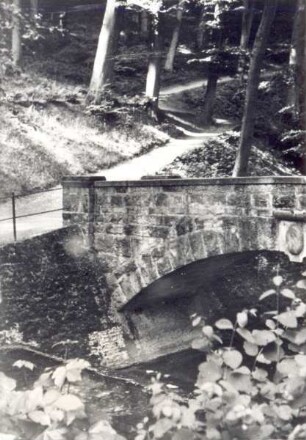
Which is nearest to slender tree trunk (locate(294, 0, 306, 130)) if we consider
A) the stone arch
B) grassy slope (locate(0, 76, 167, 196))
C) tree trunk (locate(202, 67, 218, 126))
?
tree trunk (locate(202, 67, 218, 126))

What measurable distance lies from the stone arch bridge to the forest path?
76cm

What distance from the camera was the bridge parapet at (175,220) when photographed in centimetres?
617

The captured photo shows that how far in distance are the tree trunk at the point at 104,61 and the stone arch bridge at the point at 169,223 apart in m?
9.35

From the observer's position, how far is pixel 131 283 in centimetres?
845

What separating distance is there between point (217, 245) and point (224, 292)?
3370 mm

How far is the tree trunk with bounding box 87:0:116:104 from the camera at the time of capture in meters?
17.7

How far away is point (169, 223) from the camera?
25.0 ft

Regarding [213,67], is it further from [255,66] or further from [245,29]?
[255,66]

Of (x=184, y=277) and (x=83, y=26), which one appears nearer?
(x=184, y=277)

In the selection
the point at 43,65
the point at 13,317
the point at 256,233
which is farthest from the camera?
the point at 43,65

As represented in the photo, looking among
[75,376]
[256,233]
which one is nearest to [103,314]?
[256,233]

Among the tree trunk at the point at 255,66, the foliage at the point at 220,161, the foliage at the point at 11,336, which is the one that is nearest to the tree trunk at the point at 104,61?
the foliage at the point at 220,161

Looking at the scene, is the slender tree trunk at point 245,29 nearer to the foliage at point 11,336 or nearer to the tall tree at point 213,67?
the tall tree at point 213,67

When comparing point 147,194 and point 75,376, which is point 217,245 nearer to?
point 147,194
